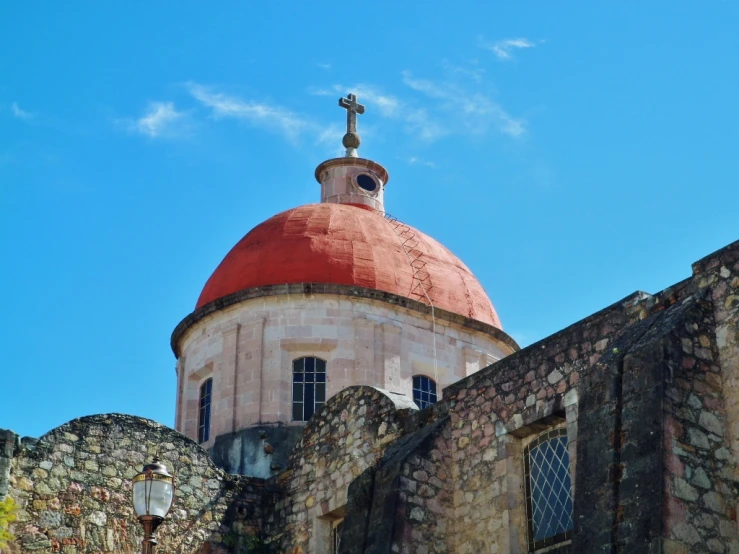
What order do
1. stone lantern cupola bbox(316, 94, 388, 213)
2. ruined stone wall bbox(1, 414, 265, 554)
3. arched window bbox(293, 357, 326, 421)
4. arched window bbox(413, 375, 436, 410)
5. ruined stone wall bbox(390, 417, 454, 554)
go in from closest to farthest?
ruined stone wall bbox(390, 417, 454, 554) → ruined stone wall bbox(1, 414, 265, 554) → arched window bbox(293, 357, 326, 421) → arched window bbox(413, 375, 436, 410) → stone lantern cupola bbox(316, 94, 388, 213)

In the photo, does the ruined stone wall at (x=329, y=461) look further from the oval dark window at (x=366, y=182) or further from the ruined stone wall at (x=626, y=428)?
the oval dark window at (x=366, y=182)

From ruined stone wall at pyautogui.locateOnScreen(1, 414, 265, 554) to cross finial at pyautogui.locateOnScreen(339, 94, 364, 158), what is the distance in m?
A: 9.97

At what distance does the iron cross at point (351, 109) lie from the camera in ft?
85.9

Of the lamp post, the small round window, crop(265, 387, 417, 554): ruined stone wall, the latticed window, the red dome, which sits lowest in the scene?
the lamp post

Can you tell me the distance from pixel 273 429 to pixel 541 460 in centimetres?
735

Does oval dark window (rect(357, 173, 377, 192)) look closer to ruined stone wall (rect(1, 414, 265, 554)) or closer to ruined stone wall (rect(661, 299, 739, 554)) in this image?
ruined stone wall (rect(1, 414, 265, 554))

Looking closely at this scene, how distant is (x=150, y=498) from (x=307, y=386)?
9.13 m

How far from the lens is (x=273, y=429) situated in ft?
65.5

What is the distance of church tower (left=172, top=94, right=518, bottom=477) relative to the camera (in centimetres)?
2042

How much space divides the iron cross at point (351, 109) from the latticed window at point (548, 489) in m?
13.6

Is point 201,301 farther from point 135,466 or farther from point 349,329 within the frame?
point 135,466

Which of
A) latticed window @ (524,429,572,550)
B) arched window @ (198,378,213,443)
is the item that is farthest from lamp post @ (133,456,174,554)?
arched window @ (198,378,213,443)

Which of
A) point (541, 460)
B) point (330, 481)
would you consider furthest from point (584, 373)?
point (330, 481)

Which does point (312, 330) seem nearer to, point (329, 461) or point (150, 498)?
point (329, 461)
